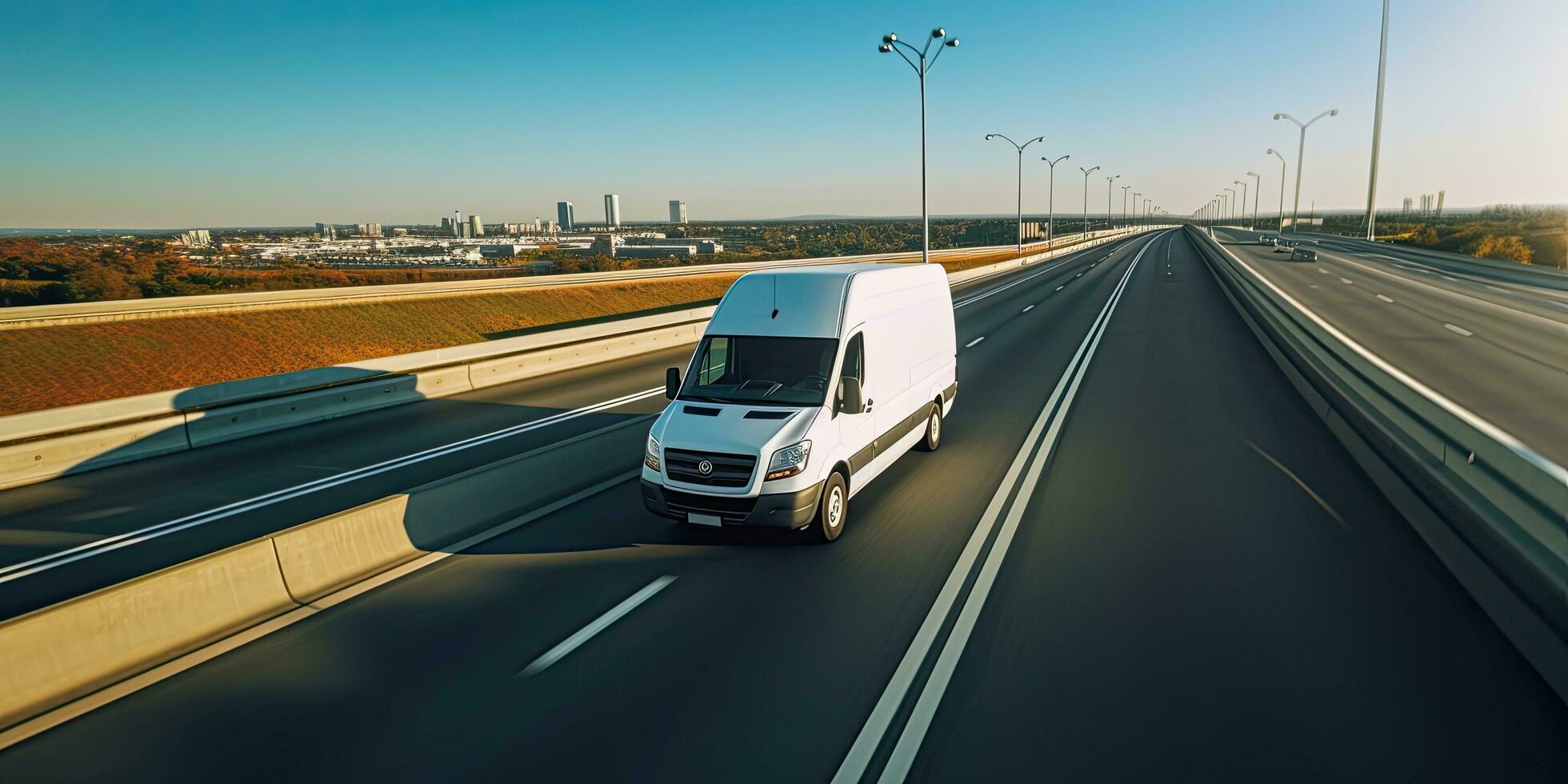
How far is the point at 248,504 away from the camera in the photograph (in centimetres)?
975

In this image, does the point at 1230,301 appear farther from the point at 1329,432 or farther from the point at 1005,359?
the point at 1329,432

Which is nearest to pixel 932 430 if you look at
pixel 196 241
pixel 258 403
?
pixel 258 403

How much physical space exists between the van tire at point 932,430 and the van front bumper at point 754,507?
370cm

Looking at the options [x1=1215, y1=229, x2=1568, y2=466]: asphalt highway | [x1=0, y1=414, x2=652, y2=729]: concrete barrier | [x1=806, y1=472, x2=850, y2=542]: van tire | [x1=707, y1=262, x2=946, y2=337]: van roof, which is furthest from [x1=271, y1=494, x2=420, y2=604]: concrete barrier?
[x1=1215, y1=229, x2=1568, y2=466]: asphalt highway

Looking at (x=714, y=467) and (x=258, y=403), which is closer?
(x=714, y=467)

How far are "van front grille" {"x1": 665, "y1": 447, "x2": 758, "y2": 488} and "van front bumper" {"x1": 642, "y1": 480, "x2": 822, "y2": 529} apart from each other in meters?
0.12

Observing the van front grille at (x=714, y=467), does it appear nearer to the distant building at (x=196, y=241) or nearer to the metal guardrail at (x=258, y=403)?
the metal guardrail at (x=258, y=403)

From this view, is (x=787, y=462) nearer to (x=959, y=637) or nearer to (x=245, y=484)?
(x=959, y=637)

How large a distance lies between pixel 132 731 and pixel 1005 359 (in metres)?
16.7

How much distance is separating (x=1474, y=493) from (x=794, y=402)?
5.77 m

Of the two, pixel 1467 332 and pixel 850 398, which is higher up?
pixel 850 398

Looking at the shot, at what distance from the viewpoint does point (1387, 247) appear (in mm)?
64688

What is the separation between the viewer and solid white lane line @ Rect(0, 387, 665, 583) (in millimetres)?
7992

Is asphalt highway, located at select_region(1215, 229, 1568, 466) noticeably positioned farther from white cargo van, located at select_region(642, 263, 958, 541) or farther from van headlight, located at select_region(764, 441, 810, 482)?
van headlight, located at select_region(764, 441, 810, 482)
